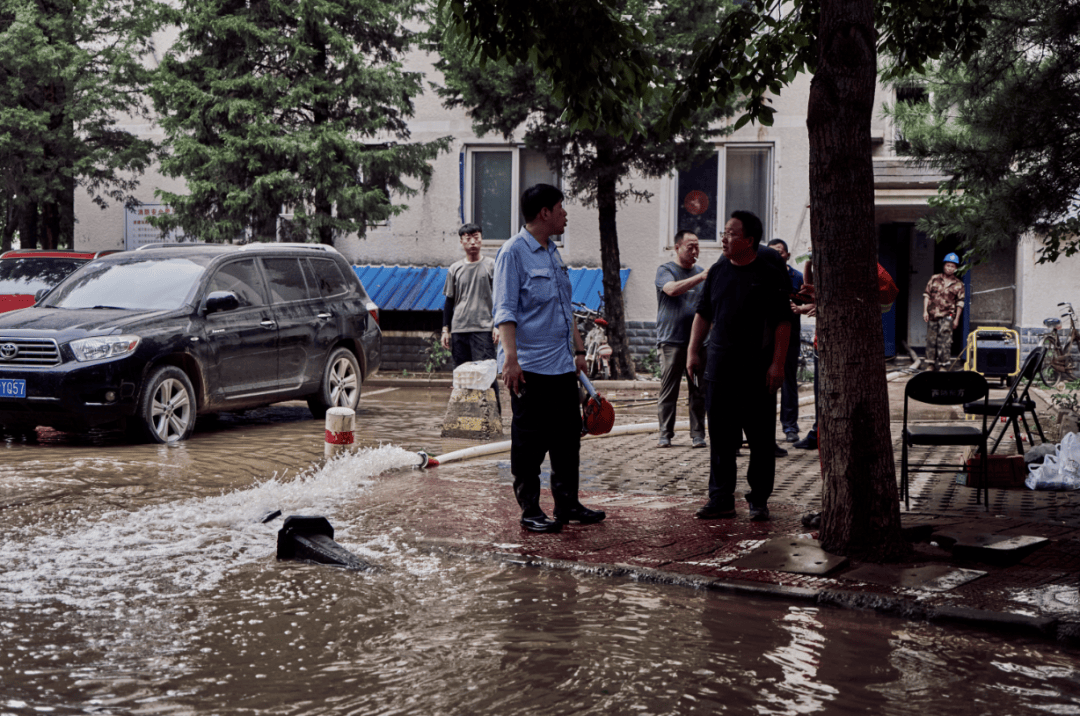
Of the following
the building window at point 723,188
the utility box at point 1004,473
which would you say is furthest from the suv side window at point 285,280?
the building window at point 723,188

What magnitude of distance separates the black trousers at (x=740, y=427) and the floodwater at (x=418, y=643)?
1840 millimetres

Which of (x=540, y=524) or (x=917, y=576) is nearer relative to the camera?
(x=917, y=576)

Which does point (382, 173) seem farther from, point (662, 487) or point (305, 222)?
point (662, 487)

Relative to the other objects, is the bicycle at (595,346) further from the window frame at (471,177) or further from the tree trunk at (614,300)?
the window frame at (471,177)

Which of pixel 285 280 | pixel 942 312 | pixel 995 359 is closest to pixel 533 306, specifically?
pixel 285 280

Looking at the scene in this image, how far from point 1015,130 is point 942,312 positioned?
38.2 ft

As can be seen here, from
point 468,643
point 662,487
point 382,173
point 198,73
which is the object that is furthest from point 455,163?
point 468,643

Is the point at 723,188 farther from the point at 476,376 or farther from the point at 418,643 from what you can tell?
the point at 418,643

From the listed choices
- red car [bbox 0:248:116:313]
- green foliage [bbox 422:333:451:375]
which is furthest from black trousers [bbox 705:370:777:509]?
green foliage [bbox 422:333:451:375]

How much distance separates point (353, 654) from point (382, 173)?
17.3 meters

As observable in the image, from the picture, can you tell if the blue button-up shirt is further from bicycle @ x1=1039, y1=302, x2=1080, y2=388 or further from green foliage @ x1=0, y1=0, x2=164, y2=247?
green foliage @ x1=0, y1=0, x2=164, y2=247

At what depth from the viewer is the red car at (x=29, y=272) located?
16.6m

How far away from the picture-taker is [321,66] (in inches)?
815

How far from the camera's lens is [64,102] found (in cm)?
2280
